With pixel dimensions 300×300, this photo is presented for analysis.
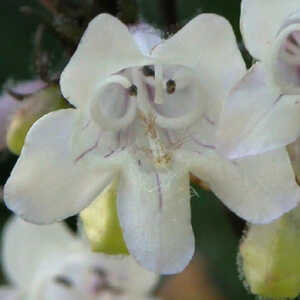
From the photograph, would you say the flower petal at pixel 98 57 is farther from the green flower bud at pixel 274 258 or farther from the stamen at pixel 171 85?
the green flower bud at pixel 274 258

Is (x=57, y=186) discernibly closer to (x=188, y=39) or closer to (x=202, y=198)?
(x=188, y=39)

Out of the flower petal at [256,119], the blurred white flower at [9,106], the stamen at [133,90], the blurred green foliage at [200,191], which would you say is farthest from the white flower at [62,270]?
the flower petal at [256,119]

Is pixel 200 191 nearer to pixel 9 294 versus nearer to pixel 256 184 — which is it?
pixel 9 294

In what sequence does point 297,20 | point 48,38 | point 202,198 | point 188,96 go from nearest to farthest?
point 297,20 < point 188,96 < point 202,198 < point 48,38

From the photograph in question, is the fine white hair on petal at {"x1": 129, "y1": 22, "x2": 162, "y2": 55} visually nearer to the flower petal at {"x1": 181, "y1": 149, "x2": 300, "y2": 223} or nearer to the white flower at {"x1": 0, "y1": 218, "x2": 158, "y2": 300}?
the flower petal at {"x1": 181, "y1": 149, "x2": 300, "y2": 223}

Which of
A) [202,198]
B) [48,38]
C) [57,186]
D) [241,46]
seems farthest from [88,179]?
[48,38]

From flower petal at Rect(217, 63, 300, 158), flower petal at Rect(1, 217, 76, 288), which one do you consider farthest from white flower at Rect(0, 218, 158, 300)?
flower petal at Rect(217, 63, 300, 158)

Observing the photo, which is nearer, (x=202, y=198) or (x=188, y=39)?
(x=188, y=39)
